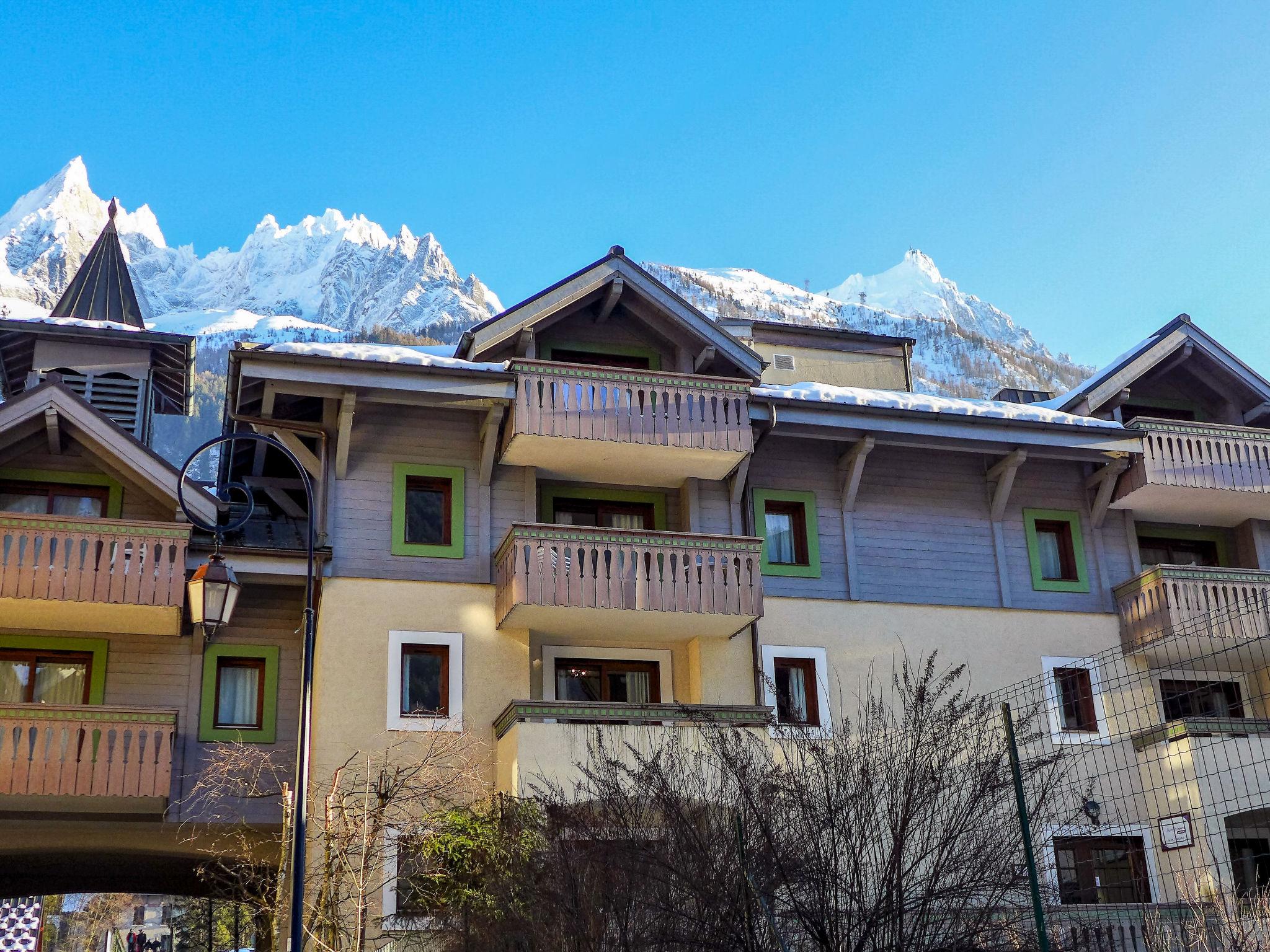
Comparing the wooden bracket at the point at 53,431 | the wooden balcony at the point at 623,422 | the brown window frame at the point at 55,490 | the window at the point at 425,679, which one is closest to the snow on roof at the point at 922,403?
the wooden balcony at the point at 623,422

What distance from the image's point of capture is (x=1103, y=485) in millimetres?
26094

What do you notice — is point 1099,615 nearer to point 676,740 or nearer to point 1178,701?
point 1178,701

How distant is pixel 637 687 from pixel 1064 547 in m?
8.37

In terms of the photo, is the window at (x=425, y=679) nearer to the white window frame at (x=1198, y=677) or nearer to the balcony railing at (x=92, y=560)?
the balcony railing at (x=92, y=560)

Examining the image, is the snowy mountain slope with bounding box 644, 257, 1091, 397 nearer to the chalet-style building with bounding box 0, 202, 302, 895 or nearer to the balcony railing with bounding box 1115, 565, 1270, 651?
the balcony railing with bounding box 1115, 565, 1270, 651

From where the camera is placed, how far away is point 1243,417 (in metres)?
28.4

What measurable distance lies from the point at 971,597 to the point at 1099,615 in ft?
8.06

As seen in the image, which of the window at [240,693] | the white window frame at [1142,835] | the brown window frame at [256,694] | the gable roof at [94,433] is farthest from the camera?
the window at [240,693]

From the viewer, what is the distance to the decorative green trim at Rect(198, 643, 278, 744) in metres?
22.5

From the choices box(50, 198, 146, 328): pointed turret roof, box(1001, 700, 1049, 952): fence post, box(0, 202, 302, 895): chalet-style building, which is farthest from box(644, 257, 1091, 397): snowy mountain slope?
box(1001, 700, 1049, 952): fence post

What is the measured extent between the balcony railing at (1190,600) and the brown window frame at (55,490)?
1720 cm

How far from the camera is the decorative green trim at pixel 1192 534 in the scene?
2717 centimetres

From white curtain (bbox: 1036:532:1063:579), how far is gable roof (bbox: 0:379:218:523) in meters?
14.2

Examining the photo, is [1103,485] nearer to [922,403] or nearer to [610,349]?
[922,403]
